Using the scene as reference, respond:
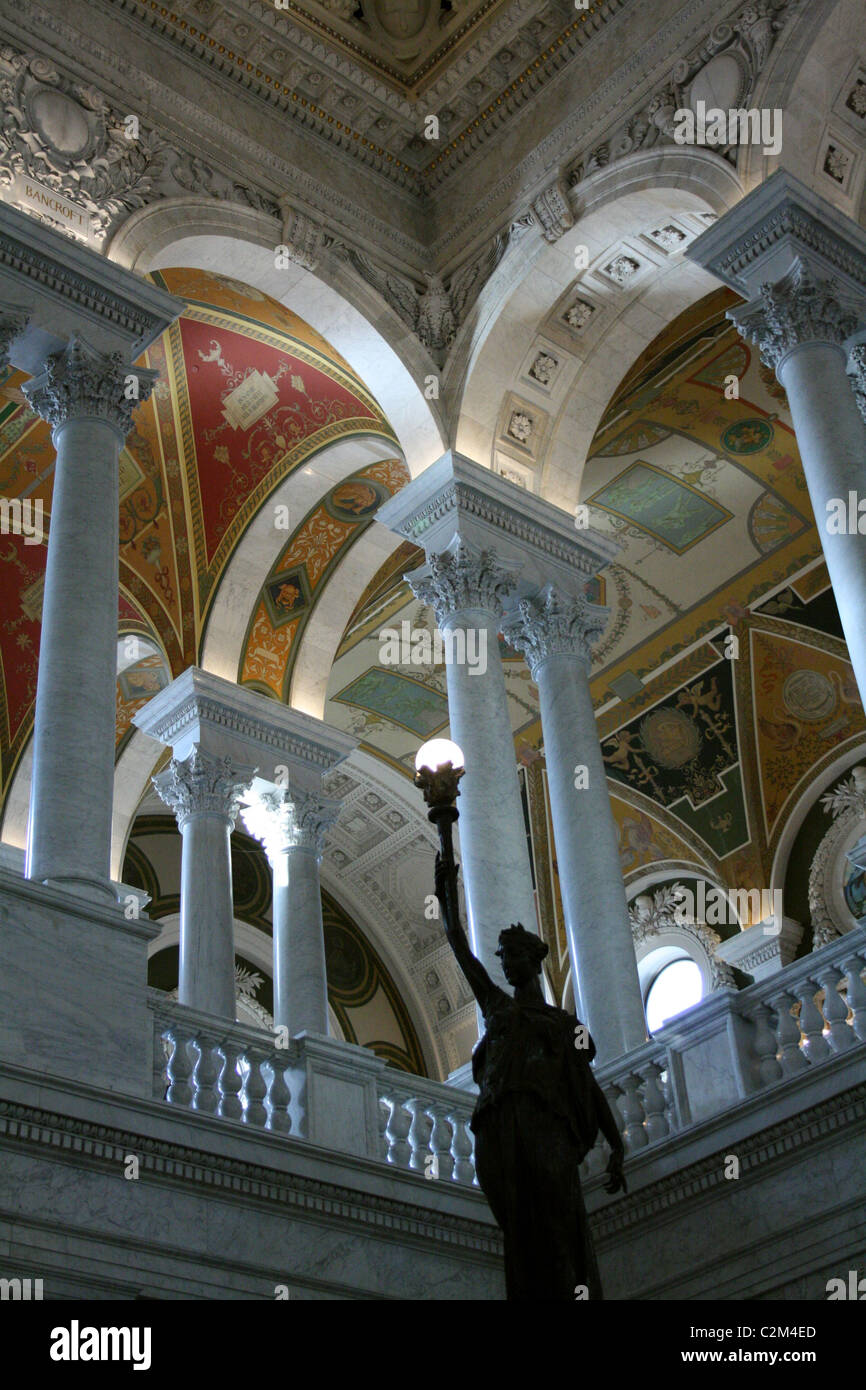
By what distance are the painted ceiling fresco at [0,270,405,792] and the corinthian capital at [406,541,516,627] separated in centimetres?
240

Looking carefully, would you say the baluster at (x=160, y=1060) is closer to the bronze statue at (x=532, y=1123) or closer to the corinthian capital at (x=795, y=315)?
the bronze statue at (x=532, y=1123)

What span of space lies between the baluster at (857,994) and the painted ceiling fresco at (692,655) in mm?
7720

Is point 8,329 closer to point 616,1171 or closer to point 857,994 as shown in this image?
point 857,994

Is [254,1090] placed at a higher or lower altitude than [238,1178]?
higher

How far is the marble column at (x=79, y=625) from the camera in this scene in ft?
27.5

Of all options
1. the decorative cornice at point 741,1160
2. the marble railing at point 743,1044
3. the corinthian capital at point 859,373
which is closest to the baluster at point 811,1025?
the marble railing at point 743,1044

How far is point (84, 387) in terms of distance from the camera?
9844 mm

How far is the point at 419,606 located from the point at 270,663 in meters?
3.47

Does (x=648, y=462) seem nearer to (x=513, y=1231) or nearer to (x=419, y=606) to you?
(x=419, y=606)

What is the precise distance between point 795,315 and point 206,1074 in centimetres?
542

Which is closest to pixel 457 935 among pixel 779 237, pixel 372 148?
pixel 779 237

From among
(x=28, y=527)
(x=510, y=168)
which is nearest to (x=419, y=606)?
(x=28, y=527)

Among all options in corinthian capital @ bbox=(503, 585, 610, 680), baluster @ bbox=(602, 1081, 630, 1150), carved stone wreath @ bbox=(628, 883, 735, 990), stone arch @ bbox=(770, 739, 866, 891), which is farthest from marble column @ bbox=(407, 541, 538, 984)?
carved stone wreath @ bbox=(628, 883, 735, 990)

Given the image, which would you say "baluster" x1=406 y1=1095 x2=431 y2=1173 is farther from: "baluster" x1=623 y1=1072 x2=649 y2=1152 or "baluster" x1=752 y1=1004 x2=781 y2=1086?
"baluster" x1=752 y1=1004 x2=781 y2=1086
